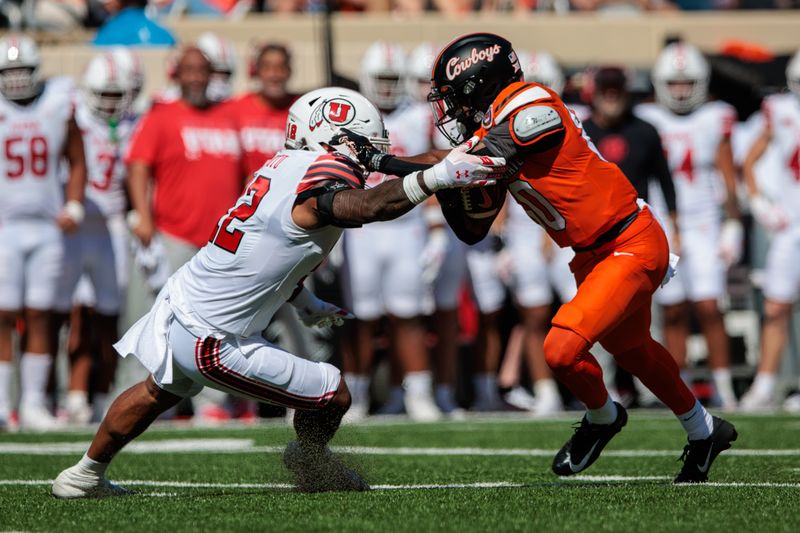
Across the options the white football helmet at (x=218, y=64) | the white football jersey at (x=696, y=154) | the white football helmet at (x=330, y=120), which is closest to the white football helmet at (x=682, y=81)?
the white football jersey at (x=696, y=154)

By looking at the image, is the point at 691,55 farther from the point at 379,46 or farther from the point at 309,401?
Result: the point at 309,401

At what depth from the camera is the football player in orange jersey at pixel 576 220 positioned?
4887 millimetres

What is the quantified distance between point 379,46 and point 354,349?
1.98 meters

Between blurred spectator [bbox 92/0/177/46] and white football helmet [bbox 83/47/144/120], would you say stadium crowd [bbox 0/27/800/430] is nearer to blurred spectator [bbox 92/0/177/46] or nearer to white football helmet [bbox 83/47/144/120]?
white football helmet [bbox 83/47/144/120]

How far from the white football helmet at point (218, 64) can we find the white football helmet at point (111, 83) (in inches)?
25.6

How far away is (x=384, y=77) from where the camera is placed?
944 cm

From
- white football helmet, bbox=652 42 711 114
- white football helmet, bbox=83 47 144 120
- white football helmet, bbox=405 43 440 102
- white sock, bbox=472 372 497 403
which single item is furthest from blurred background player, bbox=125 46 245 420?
white football helmet, bbox=652 42 711 114

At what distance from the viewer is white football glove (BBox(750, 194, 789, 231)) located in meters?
9.42

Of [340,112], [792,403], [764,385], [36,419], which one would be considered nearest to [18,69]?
[36,419]

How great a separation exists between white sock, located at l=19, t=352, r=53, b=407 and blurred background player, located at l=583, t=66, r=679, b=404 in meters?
3.50

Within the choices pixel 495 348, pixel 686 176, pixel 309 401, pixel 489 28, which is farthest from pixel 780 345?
pixel 309 401

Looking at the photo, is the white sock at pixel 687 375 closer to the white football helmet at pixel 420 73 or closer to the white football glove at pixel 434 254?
the white football glove at pixel 434 254

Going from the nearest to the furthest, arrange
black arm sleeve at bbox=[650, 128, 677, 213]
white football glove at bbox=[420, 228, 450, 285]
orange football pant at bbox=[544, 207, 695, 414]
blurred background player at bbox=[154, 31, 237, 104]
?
orange football pant at bbox=[544, 207, 695, 414]
black arm sleeve at bbox=[650, 128, 677, 213]
white football glove at bbox=[420, 228, 450, 285]
blurred background player at bbox=[154, 31, 237, 104]

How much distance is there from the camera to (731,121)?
973cm
